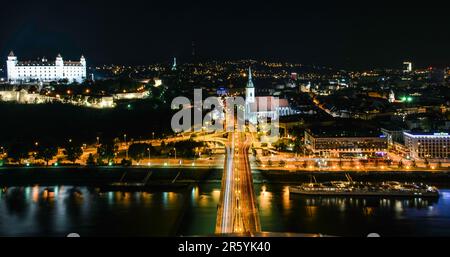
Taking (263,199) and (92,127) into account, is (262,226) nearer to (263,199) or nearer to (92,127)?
(263,199)

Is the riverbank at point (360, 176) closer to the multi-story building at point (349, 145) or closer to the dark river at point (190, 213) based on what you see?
the dark river at point (190, 213)

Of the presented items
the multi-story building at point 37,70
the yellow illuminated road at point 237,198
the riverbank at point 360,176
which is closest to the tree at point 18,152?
the yellow illuminated road at point 237,198

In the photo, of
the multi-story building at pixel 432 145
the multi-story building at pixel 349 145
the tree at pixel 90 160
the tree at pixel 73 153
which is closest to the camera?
the tree at pixel 90 160

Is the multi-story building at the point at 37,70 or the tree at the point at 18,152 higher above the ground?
the multi-story building at the point at 37,70

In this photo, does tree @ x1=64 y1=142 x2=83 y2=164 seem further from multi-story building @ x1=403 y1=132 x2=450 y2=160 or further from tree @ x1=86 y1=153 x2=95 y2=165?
multi-story building @ x1=403 y1=132 x2=450 y2=160

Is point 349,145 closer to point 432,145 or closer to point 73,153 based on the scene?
point 432,145

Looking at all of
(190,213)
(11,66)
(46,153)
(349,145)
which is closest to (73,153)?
(46,153)

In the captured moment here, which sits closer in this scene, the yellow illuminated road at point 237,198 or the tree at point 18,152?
the yellow illuminated road at point 237,198

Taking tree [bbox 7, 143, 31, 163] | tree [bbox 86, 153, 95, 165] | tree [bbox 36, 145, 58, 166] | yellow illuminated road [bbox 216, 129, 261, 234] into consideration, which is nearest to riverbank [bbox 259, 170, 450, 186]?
yellow illuminated road [bbox 216, 129, 261, 234]
